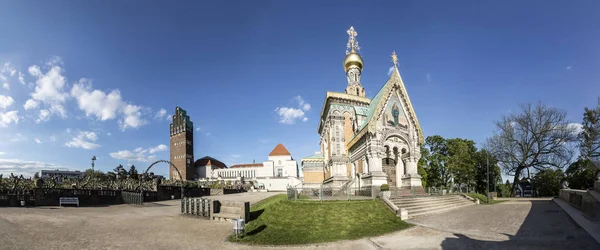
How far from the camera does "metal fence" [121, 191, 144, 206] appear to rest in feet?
93.8

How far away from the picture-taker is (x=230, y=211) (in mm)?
18297

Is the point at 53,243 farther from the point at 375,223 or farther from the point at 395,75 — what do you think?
the point at 395,75

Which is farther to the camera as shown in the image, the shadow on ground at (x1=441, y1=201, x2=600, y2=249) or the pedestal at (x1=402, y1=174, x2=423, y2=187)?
the pedestal at (x1=402, y1=174, x2=423, y2=187)

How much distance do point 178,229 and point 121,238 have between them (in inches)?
119

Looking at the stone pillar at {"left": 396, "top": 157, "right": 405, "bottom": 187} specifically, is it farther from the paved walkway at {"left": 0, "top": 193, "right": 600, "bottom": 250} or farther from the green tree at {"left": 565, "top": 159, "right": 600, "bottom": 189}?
the green tree at {"left": 565, "top": 159, "right": 600, "bottom": 189}

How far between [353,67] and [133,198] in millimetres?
30442

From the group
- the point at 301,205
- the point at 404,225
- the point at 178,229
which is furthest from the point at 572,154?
the point at 178,229

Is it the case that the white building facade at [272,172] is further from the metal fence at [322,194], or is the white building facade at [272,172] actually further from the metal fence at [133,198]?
the metal fence at [322,194]

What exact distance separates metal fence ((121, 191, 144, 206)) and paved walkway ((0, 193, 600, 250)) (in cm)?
1267

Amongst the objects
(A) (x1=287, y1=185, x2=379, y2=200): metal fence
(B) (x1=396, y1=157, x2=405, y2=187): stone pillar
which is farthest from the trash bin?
(B) (x1=396, y1=157, x2=405, y2=187): stone pillar

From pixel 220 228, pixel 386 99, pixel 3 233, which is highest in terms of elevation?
pixel 386 99

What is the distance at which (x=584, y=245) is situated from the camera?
909 cm

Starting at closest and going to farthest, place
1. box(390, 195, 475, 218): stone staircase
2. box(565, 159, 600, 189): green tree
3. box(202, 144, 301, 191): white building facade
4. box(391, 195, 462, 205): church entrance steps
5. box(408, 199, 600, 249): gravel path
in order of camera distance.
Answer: box(408, 199, 600, 249): gravel path, box(390, 195, 475, 218): stone staircase, box(391, 195, 462, 205): church entrance steps, box(565, 159, 600, 189): green tree, box(202, 144, 301, 191): white building facade

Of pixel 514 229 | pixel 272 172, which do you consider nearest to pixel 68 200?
pixel 514 229
